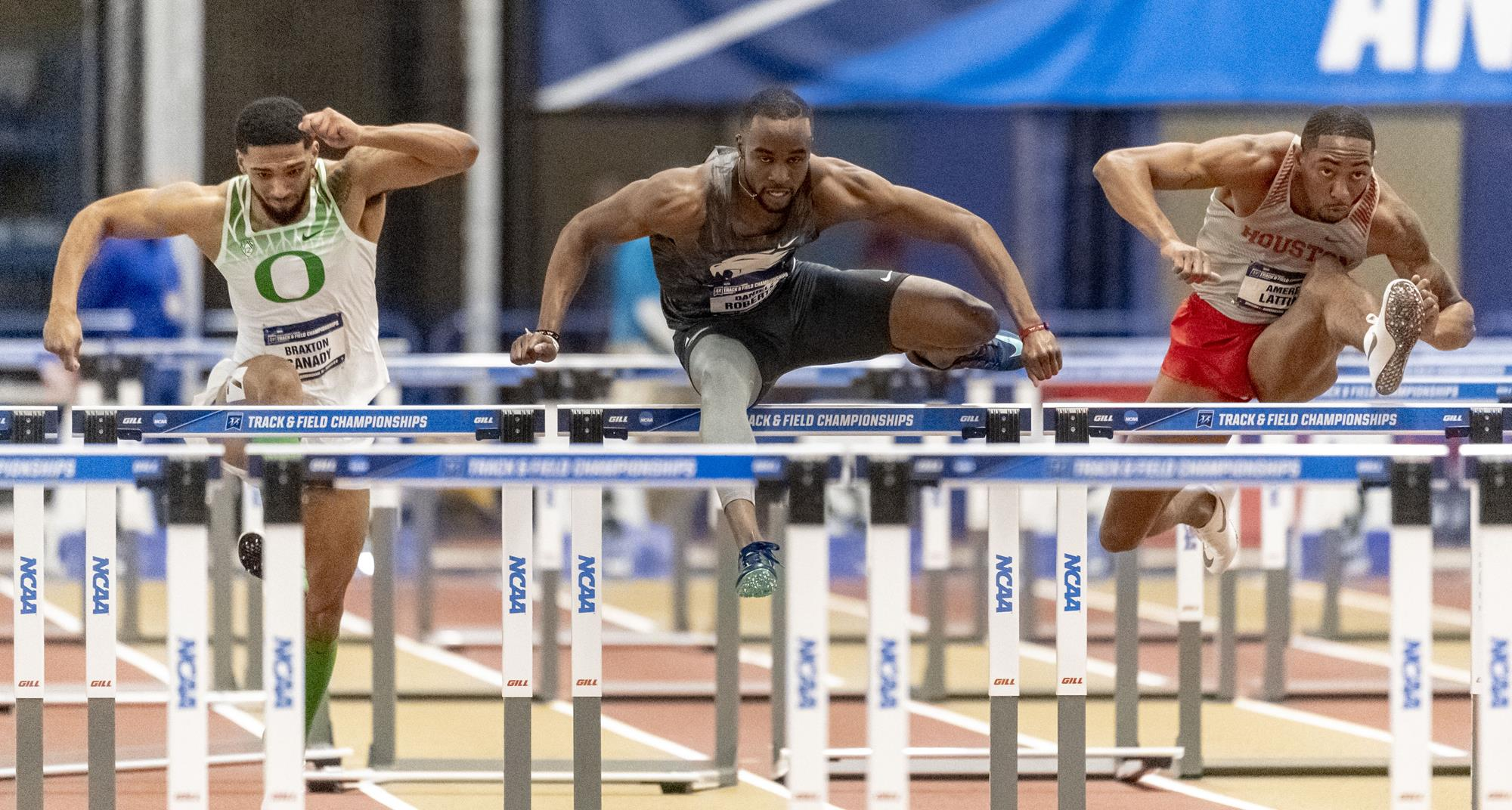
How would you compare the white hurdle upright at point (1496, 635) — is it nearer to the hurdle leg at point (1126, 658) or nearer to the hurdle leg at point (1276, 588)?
the hurdle leg at point (1126, 658)

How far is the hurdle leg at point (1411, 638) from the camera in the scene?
4035 mm

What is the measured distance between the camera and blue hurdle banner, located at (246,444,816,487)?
4.20 metres

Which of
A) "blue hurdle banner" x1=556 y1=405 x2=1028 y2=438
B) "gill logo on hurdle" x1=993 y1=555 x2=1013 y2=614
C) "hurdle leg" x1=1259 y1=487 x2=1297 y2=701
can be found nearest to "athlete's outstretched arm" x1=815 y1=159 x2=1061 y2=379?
"blue hurdle banner" x1=556 y1=405 x2=1028 y2=438

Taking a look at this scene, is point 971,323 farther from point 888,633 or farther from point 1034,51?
point 1034,51

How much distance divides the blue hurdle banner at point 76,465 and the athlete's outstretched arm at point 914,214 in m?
1.96

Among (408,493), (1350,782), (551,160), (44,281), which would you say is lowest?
Answer: (1350,782)

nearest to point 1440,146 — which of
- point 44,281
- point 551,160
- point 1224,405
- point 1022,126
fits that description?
point 1022,126

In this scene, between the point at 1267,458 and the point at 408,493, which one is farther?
the point at 408,493

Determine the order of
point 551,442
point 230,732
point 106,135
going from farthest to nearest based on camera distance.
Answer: point 106,135 < point 230,732 < point 551,442

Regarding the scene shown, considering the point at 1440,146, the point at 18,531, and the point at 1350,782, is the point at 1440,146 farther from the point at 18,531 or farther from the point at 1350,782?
the point at 18,531

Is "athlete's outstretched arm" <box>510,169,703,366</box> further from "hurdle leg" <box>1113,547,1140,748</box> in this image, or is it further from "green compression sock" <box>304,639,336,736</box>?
"hurdle leg" <box>1113,547,1140,748</box>

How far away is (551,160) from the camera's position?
1295cm

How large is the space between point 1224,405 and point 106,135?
9128 mm

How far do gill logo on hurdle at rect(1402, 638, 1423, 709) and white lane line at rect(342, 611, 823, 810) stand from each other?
2.47 meters
